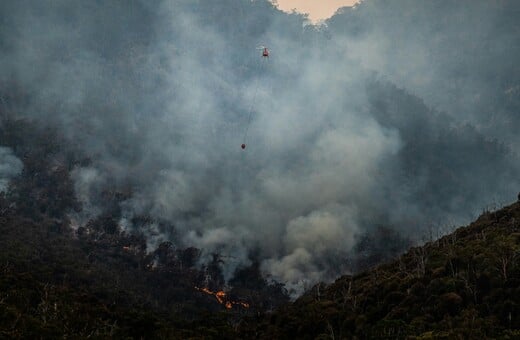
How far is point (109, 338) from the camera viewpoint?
259 feet

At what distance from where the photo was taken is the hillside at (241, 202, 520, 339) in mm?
79938

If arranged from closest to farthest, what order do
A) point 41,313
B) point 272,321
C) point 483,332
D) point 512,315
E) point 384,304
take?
point 483,332 → point 512,315 → point 41,313 → point 384,304 → point 272,321

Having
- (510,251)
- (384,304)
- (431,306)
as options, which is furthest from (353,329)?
(510,251)

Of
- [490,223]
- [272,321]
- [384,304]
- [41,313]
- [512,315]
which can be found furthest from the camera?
[490,223]

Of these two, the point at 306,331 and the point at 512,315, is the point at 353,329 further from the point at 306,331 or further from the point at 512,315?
the point at 512,315

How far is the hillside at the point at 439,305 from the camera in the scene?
79.9m

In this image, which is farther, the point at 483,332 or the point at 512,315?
the point at 512,315

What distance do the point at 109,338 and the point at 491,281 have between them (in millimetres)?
74109

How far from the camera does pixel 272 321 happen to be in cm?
13938

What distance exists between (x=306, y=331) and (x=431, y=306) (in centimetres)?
3029

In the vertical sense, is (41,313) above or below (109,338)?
above

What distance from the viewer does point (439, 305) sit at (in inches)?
3629

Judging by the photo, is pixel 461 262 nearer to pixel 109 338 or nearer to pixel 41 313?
pixel 109 338

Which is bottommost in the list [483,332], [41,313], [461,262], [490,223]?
[483,332]
